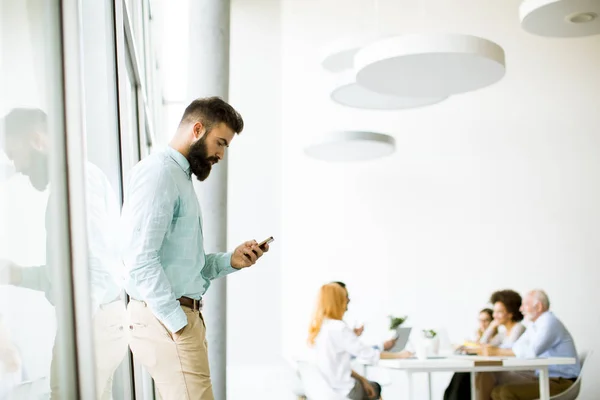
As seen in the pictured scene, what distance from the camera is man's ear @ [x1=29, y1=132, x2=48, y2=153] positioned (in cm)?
171

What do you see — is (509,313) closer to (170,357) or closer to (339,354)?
(339,354)

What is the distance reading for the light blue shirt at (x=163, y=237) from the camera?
2324 millimetres

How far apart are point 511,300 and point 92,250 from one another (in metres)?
5.07

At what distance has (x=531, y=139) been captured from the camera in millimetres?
9148

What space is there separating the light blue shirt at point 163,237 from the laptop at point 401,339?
429cm

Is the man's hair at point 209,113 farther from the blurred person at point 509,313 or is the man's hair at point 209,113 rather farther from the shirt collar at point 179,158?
the blurred person at point 509,313

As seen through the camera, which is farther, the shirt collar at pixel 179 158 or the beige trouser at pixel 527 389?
the beige trouser at pixel 527 389

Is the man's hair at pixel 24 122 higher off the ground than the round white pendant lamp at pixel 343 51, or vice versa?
the round white pendant lamp at pixel 343 51

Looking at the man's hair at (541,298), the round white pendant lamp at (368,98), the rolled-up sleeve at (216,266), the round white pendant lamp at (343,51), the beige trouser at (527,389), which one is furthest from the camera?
the round white pendant lamp at (343,51)

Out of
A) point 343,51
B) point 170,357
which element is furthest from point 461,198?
point 170,357

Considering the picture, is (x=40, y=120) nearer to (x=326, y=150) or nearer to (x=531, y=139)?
(x=326, y=150)

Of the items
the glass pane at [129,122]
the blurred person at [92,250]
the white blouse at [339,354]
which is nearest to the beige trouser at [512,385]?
the white blouse at [339,354]

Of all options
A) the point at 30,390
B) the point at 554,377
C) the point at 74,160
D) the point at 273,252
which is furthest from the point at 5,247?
the point at 273,252

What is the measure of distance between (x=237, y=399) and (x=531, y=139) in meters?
4.69
